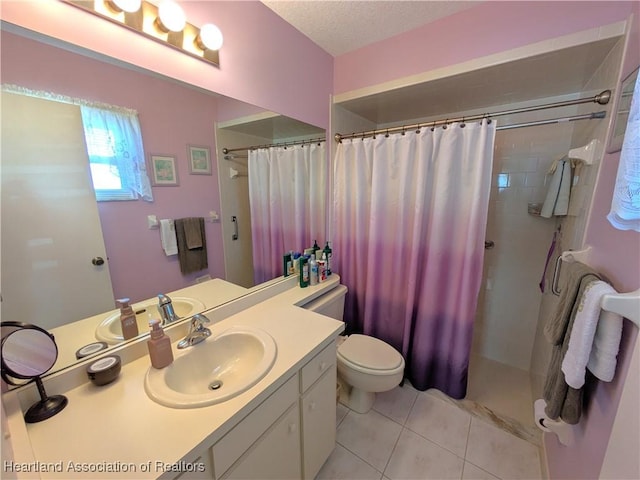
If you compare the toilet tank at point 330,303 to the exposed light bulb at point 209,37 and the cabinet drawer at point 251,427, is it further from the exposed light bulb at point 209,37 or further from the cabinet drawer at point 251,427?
the exposed light bulb at point 209,37

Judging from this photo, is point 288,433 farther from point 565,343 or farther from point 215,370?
point 565,343

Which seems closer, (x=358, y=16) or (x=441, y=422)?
(x=358, y=16)

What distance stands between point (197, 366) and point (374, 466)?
1119 millimetres

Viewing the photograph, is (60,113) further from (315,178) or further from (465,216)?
(465,216)

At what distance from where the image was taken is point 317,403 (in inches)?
43.9

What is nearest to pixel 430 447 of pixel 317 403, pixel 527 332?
pixel 317 403

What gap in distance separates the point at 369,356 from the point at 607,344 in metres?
1.08

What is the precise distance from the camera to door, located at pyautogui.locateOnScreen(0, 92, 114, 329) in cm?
71

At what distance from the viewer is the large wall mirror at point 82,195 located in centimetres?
72

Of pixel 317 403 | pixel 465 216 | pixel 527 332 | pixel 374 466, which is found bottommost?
pixel 374 466

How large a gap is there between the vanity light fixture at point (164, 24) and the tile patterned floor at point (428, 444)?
2137mm

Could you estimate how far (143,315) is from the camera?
1.03 meters

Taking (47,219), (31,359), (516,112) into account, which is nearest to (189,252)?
(47,219)

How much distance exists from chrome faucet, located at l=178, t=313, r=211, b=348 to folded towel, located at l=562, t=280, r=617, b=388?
4.36 feet
